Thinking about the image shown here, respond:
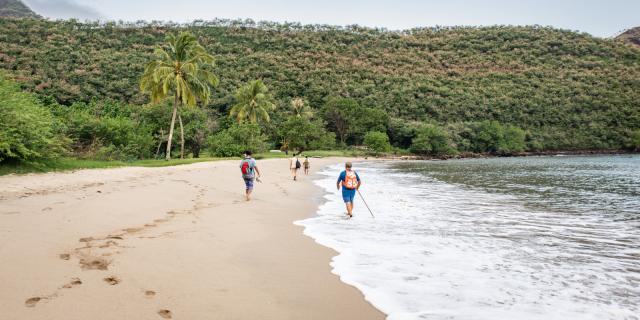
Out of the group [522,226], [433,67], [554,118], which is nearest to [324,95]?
[433,67]

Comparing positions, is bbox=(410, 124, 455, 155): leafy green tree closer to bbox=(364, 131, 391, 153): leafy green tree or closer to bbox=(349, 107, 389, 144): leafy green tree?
bbox=(349, 107, 389, 144): leafy green tree

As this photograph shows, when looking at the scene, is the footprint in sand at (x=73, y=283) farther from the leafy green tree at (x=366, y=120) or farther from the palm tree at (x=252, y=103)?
the leafy green tree at (x=366, y=120)

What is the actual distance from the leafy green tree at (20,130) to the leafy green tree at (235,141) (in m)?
22.2

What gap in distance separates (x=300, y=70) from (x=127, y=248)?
88.6 metres

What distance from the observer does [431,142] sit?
7050 centimetres

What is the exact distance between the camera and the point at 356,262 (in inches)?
229

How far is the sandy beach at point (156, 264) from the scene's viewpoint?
3565mm

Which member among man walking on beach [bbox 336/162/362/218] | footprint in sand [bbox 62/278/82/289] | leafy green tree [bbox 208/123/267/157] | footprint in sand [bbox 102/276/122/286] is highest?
leafy green tree [bbox 208/123/267/157]

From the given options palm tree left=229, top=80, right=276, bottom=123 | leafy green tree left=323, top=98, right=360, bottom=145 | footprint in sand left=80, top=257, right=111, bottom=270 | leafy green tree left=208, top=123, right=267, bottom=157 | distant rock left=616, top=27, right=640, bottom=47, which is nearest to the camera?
footprint in sand left=80, top=257, right=111, bottom=270

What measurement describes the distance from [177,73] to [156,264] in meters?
28.2

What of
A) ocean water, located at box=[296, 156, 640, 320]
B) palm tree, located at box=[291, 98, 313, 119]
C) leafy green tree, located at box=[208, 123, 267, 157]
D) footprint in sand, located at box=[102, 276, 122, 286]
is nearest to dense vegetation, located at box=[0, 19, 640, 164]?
leafy green tree, located at box=[208, 123, 267, 157]

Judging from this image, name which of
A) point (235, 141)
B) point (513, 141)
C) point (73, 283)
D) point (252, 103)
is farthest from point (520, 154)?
point (73, 283)

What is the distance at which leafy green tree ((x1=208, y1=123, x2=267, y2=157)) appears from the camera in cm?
3875

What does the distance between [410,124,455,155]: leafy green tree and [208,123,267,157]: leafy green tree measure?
113 feet
